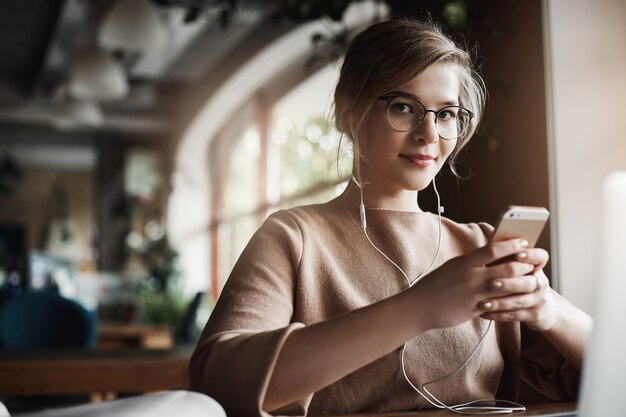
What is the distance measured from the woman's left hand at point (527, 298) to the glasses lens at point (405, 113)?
0.93ft

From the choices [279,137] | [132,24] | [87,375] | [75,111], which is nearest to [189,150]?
[279,137]

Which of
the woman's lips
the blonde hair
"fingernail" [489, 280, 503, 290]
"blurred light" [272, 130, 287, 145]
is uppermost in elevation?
the blonde hair

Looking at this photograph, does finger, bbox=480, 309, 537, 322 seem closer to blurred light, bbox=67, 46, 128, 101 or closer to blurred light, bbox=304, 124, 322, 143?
blurred light, bbox=67, 46, 128, 101

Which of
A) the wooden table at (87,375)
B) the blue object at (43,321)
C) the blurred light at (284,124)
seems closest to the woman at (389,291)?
the wooden table at (87,375)

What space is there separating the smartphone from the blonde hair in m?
0.31

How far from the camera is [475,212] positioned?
166 cm

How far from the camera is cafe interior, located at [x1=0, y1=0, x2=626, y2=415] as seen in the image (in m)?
1.75

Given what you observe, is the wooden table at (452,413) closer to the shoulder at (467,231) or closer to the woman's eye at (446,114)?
the shoulder at (467,231)

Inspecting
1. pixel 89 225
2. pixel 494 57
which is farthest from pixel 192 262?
pixel 494 57

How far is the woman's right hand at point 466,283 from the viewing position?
0.88m

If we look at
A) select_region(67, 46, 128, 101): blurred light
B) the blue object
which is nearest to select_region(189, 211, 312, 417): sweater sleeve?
the blue object

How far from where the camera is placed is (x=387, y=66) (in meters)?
1.12

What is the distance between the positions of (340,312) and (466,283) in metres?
0.29

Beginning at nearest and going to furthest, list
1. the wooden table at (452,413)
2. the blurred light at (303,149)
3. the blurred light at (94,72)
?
the wooden table at (452,413) < the blurred light at (94,72) < the blurred light at (303,149)
